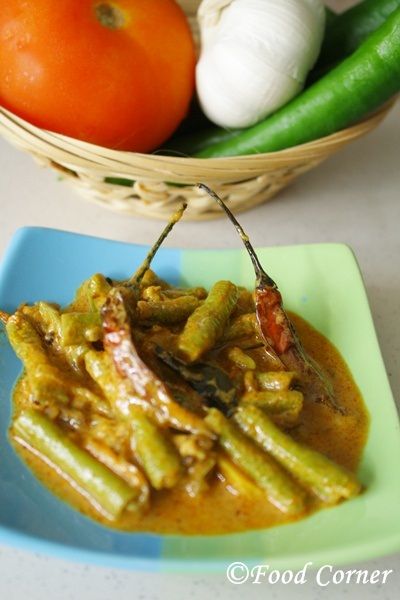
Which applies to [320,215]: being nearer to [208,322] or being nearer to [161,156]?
[161,156]

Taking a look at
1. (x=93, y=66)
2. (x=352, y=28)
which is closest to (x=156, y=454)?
(x=93, y=66)

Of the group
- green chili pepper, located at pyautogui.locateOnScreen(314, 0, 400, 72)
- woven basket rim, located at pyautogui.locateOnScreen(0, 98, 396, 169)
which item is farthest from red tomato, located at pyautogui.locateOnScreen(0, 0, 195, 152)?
green chili pepper, located at pyautogui.locateOnScreen(314, 0, 400, 72)

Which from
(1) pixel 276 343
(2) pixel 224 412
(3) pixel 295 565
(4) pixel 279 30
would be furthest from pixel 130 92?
(3) pixel 295 565

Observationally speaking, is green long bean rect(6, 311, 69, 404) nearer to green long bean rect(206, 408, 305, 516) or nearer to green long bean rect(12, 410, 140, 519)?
green long bean rect(12, 410, 140, 519)

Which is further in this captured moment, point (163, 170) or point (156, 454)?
point (163, 170)

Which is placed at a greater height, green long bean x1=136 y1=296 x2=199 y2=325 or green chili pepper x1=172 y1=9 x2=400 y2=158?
green long bean x1=136 y1=296 x2=199 y2=325

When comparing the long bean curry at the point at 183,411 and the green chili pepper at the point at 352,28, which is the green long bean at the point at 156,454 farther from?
the green chili pepper at the point at 352,28

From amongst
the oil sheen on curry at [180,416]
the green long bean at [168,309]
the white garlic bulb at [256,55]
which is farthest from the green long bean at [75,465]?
the white garlic bulb at [256,55]
